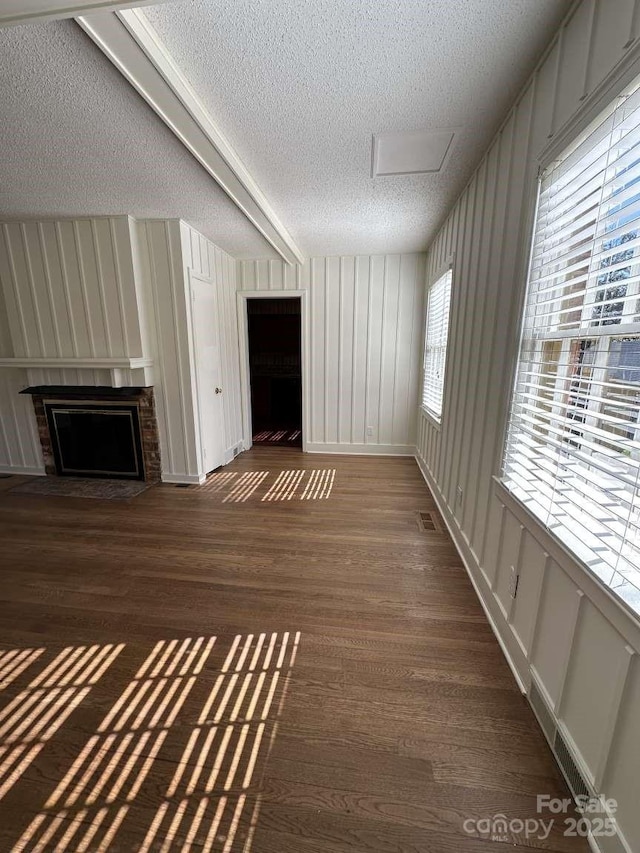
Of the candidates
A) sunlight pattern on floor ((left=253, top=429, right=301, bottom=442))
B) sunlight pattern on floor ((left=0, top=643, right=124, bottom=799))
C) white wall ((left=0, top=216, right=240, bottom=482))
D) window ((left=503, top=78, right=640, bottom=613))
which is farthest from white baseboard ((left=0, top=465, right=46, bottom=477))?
window ((left=503, top=78, right=640, bottom=613))

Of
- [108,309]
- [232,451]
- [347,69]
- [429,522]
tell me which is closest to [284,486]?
[232,451]

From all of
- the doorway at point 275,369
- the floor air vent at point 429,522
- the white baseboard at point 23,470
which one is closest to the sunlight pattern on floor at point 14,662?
the floor air vent at point 429,522

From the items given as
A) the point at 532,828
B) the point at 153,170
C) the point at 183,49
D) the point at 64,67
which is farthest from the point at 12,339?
the point at 532,828

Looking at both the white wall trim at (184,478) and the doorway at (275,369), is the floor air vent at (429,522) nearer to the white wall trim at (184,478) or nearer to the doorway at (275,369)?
the white wall trim at (184,478)

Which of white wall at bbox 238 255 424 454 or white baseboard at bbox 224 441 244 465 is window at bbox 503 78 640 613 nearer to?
white wall at bbox 238 255 424 454

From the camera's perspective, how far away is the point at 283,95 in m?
1.60

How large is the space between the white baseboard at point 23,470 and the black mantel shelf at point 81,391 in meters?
0.96

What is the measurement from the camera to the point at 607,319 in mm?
1037

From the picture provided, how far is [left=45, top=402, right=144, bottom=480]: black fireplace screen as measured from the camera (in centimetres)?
359

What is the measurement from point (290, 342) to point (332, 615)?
5.62 meters

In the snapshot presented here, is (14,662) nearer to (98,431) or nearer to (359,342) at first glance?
(98,431)

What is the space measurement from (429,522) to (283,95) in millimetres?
2966

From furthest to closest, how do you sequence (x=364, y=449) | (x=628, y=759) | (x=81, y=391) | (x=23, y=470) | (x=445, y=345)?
1. (x=364, y=449)
2. (x=23, y=470)
3. (x=81, y=391)
4. (x=445, y=345)
5. (x=628, y=759)

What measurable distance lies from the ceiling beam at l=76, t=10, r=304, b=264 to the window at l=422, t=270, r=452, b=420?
1.96 m
